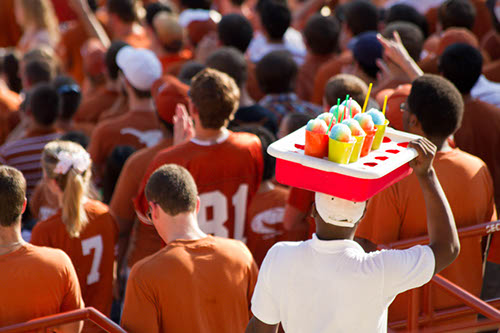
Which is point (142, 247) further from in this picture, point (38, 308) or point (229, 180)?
point (38, 308)

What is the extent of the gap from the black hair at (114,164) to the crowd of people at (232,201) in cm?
2

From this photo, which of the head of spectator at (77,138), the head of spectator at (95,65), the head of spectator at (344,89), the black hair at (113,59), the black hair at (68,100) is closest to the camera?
the head of spectator at (344,89)

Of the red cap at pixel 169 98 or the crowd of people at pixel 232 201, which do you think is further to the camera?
the red cap at pixel 169 98

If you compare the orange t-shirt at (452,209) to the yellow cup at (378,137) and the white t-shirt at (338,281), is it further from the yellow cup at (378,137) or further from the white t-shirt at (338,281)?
the white t-shirt at (338,281)

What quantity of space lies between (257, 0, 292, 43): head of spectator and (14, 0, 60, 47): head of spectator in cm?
332

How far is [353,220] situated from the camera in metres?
2.71

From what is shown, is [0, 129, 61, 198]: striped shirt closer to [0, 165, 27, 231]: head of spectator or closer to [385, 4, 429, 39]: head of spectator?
[0, 165, 27, 231]: head of spectator

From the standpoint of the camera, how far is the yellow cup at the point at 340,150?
8.51ft

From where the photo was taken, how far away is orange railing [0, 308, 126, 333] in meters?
3.27

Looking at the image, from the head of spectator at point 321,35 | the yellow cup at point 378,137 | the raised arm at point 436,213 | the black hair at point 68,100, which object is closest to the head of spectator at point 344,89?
the yellow cup at point 378,137

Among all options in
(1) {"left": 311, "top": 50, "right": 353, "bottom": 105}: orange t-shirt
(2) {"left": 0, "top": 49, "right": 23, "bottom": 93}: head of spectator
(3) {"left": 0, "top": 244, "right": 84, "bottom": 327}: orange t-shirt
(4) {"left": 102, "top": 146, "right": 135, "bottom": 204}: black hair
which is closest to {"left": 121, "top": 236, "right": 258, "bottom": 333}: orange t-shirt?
(3) {"left": 0, "top": 244, "right": 84, "bottom": 327}: orange t-shirt

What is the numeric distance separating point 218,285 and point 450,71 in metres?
2.63

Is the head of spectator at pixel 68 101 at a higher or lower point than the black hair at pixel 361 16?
lower

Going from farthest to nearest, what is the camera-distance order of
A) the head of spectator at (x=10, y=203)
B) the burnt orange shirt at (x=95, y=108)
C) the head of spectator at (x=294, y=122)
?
the burnt orange shirt at (x=95, y=108) < the head of spectator at (x=294, y=122) < the head of spectator at (x=10, y=203)
